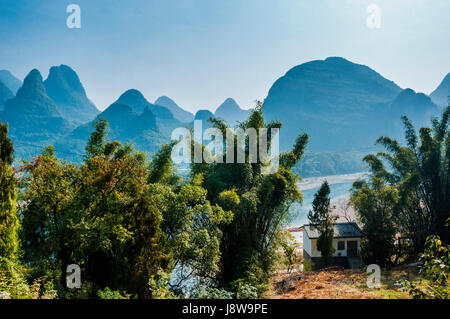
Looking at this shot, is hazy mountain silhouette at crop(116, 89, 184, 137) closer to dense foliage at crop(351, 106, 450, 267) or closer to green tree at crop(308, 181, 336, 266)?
green tree at crop(308, 181, 336, 266)

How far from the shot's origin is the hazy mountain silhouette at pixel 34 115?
96194 mm

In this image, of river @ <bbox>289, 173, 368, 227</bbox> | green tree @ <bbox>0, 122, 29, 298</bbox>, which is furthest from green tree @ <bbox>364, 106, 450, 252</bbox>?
green tree @ <bbox>0, 122, 29, 298</bbox>

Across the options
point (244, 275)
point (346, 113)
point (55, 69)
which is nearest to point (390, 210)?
point (244, 275)

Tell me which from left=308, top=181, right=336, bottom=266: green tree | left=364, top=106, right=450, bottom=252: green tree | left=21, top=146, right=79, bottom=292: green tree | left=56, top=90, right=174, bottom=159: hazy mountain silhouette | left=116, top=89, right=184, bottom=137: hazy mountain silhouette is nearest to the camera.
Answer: left=21, top=146, right=79, bottom=292: green tree

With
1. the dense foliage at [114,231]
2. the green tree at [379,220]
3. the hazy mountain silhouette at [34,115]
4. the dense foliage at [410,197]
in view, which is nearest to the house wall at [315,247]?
the dense foliage at [410,197]

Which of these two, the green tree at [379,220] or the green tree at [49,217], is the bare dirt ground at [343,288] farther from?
the green tree at [49,217]

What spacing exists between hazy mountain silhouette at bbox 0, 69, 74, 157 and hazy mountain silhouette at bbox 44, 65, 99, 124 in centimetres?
2377

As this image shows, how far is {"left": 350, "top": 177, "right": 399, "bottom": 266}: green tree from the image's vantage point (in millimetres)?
10648

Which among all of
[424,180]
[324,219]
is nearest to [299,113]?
[424,180]

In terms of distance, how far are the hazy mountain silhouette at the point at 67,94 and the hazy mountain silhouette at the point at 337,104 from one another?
96.6 meters

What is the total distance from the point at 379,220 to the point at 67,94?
521ft

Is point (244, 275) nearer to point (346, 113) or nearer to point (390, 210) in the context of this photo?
point (390, 210)

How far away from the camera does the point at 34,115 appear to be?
102 metres
